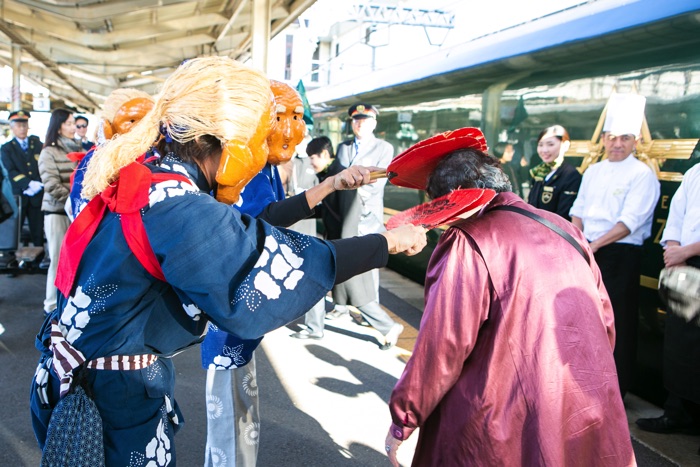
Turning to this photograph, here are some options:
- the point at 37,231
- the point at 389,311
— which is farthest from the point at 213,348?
the point at 37,231

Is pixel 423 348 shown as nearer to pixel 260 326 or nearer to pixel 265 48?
pixel 260 326

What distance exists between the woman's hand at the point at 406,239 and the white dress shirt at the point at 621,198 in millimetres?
2615

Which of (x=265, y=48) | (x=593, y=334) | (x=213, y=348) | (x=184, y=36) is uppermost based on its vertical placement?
(x=184, y=36)

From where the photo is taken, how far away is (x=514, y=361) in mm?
1604

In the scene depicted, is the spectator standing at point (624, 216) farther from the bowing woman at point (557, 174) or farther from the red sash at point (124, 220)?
the red sash at point (124, 220)

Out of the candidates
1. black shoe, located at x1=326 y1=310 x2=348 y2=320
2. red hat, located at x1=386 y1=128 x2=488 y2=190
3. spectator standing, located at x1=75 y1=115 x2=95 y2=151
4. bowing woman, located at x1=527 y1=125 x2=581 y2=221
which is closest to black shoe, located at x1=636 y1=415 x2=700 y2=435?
bowing woman, located at x1=527 y1=125 x2=581 y2=221

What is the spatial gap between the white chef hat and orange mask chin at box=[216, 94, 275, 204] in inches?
115

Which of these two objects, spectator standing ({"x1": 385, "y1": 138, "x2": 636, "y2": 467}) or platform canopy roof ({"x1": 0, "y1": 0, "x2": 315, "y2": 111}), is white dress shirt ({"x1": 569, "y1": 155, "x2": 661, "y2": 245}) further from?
platform canopy roof ({"x1": 0, "y1": 0, "x2": 315, "y2": 111})

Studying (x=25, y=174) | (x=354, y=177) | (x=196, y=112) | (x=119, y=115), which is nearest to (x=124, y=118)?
(x=119, y=115)

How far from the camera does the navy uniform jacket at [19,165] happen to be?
26.2ft

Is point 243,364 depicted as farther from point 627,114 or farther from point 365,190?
point 365,190

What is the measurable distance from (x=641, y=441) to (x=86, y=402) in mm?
3218

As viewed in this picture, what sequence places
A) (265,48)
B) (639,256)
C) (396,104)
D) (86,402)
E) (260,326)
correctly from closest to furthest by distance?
(260,326)
(86,402)
(639,256)
(265,48)
(396,104)

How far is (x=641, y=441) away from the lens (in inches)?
136
